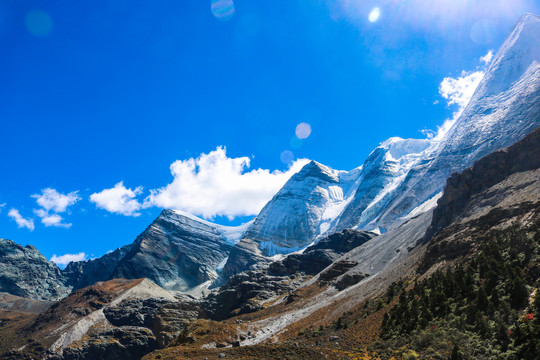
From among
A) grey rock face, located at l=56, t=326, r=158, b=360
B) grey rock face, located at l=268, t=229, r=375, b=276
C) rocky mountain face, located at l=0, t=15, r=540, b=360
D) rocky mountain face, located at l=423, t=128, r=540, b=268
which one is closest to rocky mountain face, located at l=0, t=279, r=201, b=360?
grey rock face, located at l=56, t=326, r=158, b=360

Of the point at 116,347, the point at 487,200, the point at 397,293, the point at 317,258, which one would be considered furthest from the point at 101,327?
the point at 487,200

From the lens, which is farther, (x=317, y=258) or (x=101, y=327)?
(x=317, y=258)

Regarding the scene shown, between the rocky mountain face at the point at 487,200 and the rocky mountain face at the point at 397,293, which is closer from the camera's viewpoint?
the rocky mountain face at the point at 397,293

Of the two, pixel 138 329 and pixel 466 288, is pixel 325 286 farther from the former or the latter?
pixel 138 329

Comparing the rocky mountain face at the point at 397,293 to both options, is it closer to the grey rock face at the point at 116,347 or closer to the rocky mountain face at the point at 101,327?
the grey rock face at the point at 116,347

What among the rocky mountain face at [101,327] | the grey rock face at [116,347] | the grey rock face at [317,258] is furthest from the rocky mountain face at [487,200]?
the grey rock face at [116,347]

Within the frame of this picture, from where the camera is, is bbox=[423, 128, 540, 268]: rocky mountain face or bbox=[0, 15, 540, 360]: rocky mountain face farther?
bbox=[423, 128, 540, 268]: rocky mountain face

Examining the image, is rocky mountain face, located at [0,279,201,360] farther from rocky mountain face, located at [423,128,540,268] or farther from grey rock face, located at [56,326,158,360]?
rocky mountain face, located at [423,128,540,268]

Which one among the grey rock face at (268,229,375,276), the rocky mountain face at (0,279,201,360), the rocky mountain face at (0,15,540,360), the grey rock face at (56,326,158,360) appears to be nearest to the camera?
the rocky mountain face at (0,15,540,360)

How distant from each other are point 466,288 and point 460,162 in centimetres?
16974

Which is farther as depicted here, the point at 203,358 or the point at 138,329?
the point at 138,329

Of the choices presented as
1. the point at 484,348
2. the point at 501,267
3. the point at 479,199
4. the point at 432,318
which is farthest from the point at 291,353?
the point at 479,199

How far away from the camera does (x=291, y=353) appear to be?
2873cm

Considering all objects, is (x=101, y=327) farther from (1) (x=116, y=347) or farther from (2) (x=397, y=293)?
(2) (x=397, y=293)
